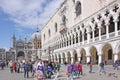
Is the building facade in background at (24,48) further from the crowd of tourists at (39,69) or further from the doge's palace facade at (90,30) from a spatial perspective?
the crowd of tourists at (39,69)

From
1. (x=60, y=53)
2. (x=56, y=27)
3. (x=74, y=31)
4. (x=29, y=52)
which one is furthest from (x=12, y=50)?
(x=74, y=31)

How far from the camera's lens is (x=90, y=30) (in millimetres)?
39625

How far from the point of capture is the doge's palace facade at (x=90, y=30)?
3145 cm

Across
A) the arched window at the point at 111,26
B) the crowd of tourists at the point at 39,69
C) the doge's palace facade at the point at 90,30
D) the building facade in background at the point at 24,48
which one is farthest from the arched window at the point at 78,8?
the building facade in background at the point at 24,48

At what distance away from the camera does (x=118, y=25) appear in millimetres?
31688

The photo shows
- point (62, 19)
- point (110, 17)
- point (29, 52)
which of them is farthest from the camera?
point (29, 52)

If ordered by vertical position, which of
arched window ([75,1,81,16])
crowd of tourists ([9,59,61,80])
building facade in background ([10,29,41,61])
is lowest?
crowd of tourists ([9,59,61,80])

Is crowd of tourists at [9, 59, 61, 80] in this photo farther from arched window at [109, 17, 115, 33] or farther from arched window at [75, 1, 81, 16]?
arched window at [75, 1, 81, 16]

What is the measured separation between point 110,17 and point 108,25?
1148 millimetres

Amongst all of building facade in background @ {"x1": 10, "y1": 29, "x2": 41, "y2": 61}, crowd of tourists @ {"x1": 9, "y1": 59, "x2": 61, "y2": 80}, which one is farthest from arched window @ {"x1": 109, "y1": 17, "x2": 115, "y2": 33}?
building facade in background @ {"x1": 10, "y1": 29, "x2": 41, "y2": 61}

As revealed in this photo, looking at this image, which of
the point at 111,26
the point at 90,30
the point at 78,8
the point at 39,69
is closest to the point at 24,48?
the point at 78,8

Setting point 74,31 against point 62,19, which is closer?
point 74,31

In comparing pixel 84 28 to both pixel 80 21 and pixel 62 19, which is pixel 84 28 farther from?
pixel 62 19

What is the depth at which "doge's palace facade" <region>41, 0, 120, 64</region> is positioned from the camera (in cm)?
3145
